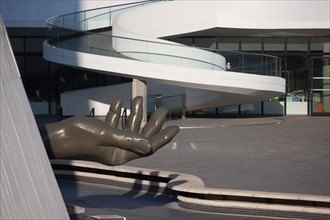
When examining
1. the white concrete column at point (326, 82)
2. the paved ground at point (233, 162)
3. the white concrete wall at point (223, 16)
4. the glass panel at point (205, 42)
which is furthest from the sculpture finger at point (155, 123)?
the white concrete column at point (326, 82)

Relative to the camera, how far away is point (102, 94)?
34906mm

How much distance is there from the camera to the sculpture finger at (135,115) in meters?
7.59

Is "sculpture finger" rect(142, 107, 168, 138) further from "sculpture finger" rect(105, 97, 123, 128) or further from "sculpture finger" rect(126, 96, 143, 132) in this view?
"sculpture finger" rect(105, 97, 123, 128)

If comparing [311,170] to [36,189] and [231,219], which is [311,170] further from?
[36,189]

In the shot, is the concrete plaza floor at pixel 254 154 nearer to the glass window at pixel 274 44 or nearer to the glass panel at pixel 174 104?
the glass panel at pixel 174 104

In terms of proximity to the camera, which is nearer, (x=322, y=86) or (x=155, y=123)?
(x=155, y=123)

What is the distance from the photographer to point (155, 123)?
25.4 ft

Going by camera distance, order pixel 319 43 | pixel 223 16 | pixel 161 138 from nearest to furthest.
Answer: pixel 161 138
pixel 223 16
pixel 319 43

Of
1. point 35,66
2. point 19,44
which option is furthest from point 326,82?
point 19,44

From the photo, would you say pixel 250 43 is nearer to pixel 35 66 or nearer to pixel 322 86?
pixel 322 86

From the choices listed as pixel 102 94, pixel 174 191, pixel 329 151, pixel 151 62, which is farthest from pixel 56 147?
pixel 102 94

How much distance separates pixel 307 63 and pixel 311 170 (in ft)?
55.2

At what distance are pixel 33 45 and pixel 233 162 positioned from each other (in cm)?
2096

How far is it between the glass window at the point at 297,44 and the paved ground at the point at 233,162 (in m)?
3.36
